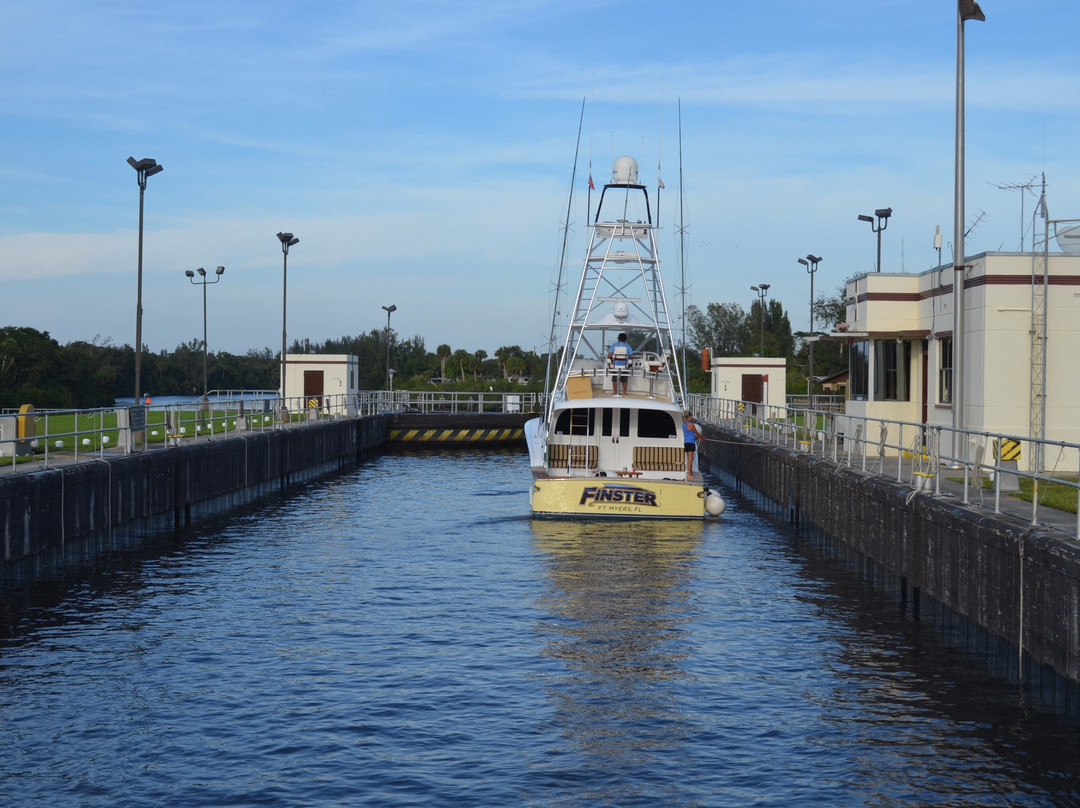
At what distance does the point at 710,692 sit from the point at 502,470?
32.5m

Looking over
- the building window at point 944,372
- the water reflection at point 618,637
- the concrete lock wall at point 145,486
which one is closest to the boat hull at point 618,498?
the water reflection at point 618,637

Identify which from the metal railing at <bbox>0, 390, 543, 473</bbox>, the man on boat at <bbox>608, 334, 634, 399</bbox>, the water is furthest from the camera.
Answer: the man on boat at <bbox>608, 334, 634, 399</bbox>

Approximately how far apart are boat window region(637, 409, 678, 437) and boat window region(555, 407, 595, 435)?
45.9 inches

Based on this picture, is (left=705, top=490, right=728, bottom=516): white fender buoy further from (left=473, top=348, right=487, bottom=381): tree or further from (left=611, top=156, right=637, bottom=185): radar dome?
(left=473, top=348, right=487, bottom=381): tree

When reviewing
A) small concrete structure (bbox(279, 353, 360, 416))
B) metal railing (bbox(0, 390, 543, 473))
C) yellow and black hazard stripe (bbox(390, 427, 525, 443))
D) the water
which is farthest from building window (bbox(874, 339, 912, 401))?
small concrete structure (bbox(279, 353, 360, 416))

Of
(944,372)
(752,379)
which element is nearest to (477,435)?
(752,379)

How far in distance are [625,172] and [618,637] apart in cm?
2051

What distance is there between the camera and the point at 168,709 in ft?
42.4

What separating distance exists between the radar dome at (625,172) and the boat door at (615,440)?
7.88 meters

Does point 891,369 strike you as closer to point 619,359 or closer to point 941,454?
point 619,359

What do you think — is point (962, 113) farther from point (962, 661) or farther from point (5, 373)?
point (5, 373)

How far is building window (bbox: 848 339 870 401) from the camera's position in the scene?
3708cm

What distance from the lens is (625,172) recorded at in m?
34.7

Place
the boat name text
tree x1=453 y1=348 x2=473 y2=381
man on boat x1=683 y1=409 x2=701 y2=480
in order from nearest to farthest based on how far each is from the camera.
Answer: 1. the boat name text
2. man on boat x1=683 y1=409 x2=701 y2=480
3. tree x1=453 y1=348 x2=473 y2=381
